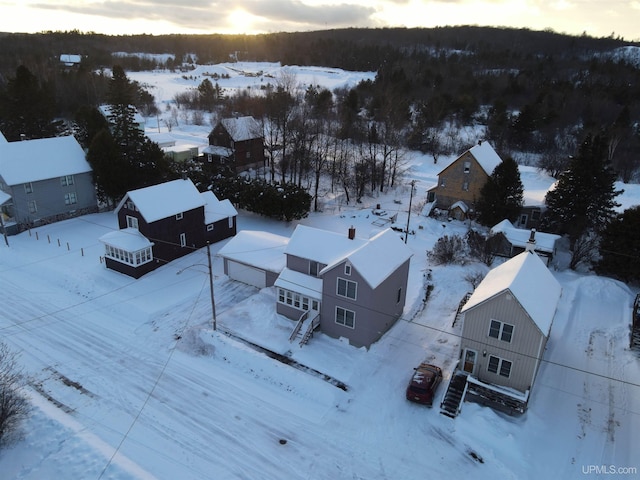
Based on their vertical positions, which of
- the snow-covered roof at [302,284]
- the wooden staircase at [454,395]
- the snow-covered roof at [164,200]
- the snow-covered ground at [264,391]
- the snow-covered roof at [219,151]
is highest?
the snow-covered roof at [164,200]

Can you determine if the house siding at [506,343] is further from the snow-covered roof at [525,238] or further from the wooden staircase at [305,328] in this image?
the snow-covered roof at [525,238]

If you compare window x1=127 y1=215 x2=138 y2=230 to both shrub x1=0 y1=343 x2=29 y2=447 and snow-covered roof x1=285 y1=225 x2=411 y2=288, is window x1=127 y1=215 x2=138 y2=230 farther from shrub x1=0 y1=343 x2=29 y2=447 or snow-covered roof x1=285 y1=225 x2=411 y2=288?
snow-covered roof x1=285 y1=225 x2=411 y2=288

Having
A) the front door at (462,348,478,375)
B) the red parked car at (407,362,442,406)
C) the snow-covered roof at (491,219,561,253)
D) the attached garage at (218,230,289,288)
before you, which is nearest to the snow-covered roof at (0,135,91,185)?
the attached garage at (218,230,289,288)

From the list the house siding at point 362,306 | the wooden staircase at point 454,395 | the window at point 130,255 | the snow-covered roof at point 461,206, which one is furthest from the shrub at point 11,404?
the snow-covered roof at point 461,206

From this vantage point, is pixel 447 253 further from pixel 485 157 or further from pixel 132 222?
pixel 132 222

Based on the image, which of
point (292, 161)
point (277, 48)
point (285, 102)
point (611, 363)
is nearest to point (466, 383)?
point (611, 363)

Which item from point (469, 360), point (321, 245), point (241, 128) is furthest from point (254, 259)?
point (241, 128)
